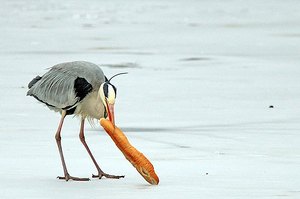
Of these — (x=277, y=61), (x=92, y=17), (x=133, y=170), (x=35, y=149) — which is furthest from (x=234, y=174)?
(x=92, y=17)

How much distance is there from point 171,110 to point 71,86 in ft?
13.7

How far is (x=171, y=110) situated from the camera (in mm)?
11859

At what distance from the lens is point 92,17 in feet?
97.9

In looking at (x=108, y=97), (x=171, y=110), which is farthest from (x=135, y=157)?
(x=171, y=110)

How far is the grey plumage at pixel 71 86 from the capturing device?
304 inches

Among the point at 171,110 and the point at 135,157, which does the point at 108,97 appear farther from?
the point at 171,110

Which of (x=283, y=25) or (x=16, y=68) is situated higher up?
(x=16, y=68)

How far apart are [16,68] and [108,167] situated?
7.91m

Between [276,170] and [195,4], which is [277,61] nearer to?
[276,170]

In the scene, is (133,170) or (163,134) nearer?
(133,170)

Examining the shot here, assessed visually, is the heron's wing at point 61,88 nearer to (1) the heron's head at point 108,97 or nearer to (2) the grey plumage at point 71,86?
(2) the grey plumage at point 71,86

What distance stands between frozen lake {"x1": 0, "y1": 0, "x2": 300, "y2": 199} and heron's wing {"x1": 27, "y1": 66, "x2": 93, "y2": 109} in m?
0.56

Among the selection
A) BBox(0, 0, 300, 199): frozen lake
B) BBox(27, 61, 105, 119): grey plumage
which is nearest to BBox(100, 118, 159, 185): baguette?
BBox(0, 0, 300, 199): frozen lake

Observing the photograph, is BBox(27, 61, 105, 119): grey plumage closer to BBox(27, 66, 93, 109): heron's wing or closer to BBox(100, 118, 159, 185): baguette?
BBox(27, 66, 93, 109): heron's wing
